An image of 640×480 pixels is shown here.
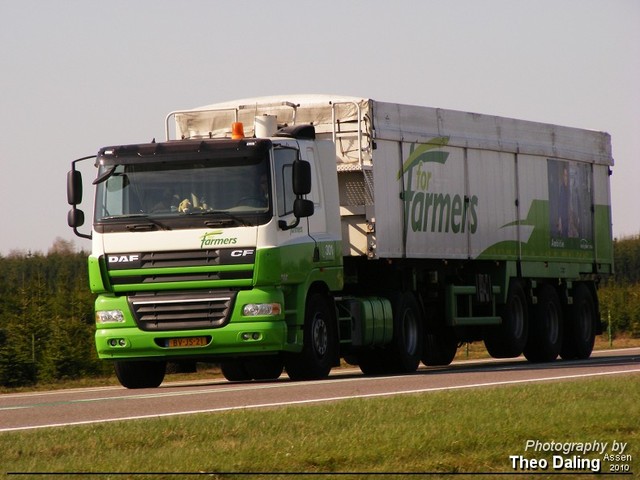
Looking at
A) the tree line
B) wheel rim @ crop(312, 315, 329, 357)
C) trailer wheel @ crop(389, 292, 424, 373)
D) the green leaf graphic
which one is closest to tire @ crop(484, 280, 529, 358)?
trailer wheel @ crop(389, 292, 424, 373)

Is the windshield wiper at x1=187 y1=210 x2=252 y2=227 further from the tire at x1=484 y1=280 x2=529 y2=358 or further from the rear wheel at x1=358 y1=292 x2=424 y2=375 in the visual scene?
the tire at x1=484 y1=280 x2=529 y2=358

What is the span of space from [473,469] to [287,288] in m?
9.45

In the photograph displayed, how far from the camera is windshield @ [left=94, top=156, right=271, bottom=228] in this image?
1875 centimetres

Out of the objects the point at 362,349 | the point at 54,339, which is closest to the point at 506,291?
the point at 362,349

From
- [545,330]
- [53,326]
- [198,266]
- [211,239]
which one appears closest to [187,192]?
[211,239]

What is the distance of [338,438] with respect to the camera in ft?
36.0

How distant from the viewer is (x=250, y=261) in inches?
735

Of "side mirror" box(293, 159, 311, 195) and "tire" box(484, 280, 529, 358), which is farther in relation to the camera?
"tire" box(484, 280, 529, 358)

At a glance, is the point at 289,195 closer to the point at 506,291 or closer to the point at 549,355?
the point at 506,291

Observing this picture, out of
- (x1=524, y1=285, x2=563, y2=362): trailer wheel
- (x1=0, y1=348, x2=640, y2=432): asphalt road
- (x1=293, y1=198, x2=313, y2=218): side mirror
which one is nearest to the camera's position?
(x1=0, y1=348, x2=640, y2=432): asphalt road

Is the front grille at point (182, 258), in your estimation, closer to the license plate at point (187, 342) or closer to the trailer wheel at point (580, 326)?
the license plate at point (187, 342)

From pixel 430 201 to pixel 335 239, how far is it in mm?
3245

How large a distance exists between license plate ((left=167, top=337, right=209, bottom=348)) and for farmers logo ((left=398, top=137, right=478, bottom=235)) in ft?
16.1

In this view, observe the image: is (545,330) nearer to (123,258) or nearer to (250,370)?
(250,370)
